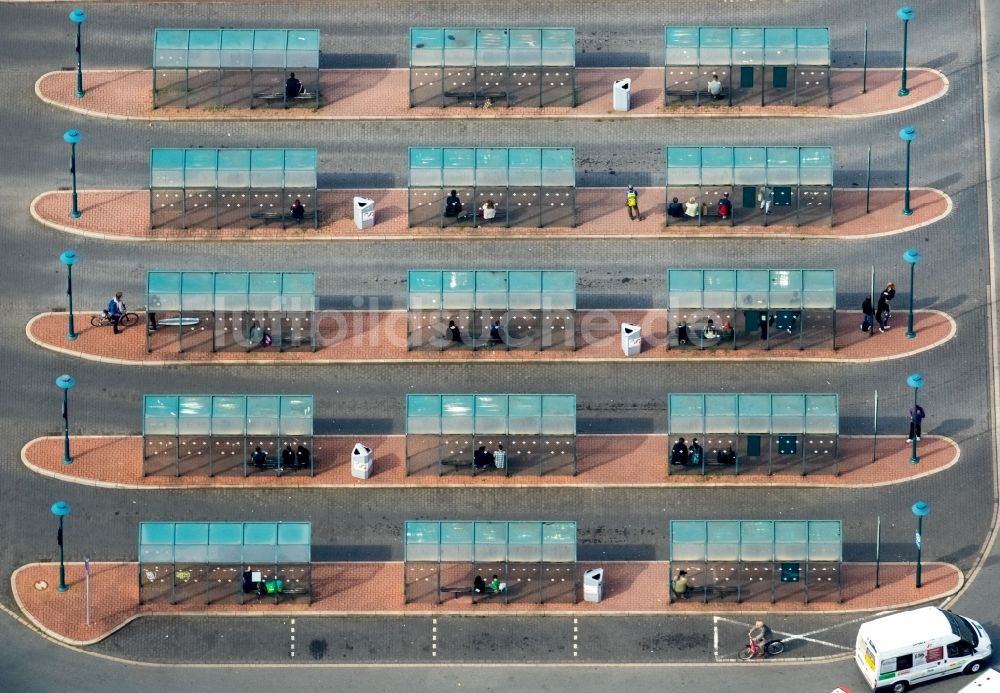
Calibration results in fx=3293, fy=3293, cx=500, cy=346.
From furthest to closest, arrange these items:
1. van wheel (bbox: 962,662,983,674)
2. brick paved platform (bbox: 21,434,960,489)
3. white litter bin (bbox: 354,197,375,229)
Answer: white litter bin (bbox: 354,197,375,229) → brick paved platform (bbox: 21,434,960,489) → van wheel (bbox: 962,662,983,674)

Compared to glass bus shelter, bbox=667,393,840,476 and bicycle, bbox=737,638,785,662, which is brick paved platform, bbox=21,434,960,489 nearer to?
glass bus shelter, bbox=667,393,840,476

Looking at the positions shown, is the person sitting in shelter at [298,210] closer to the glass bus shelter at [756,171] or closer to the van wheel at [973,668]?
the glass bus shelter at [756,171]

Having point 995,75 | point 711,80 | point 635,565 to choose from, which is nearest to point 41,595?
point 635,565

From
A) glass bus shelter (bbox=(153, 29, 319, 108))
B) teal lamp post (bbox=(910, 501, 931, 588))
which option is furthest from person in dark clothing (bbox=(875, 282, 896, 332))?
glass bus shelter (bbox=(153, 29, 319, 108))

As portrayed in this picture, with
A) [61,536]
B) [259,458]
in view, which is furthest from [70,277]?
[61,536]

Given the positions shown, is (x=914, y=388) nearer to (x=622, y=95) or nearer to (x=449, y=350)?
(x=622, y=95)
